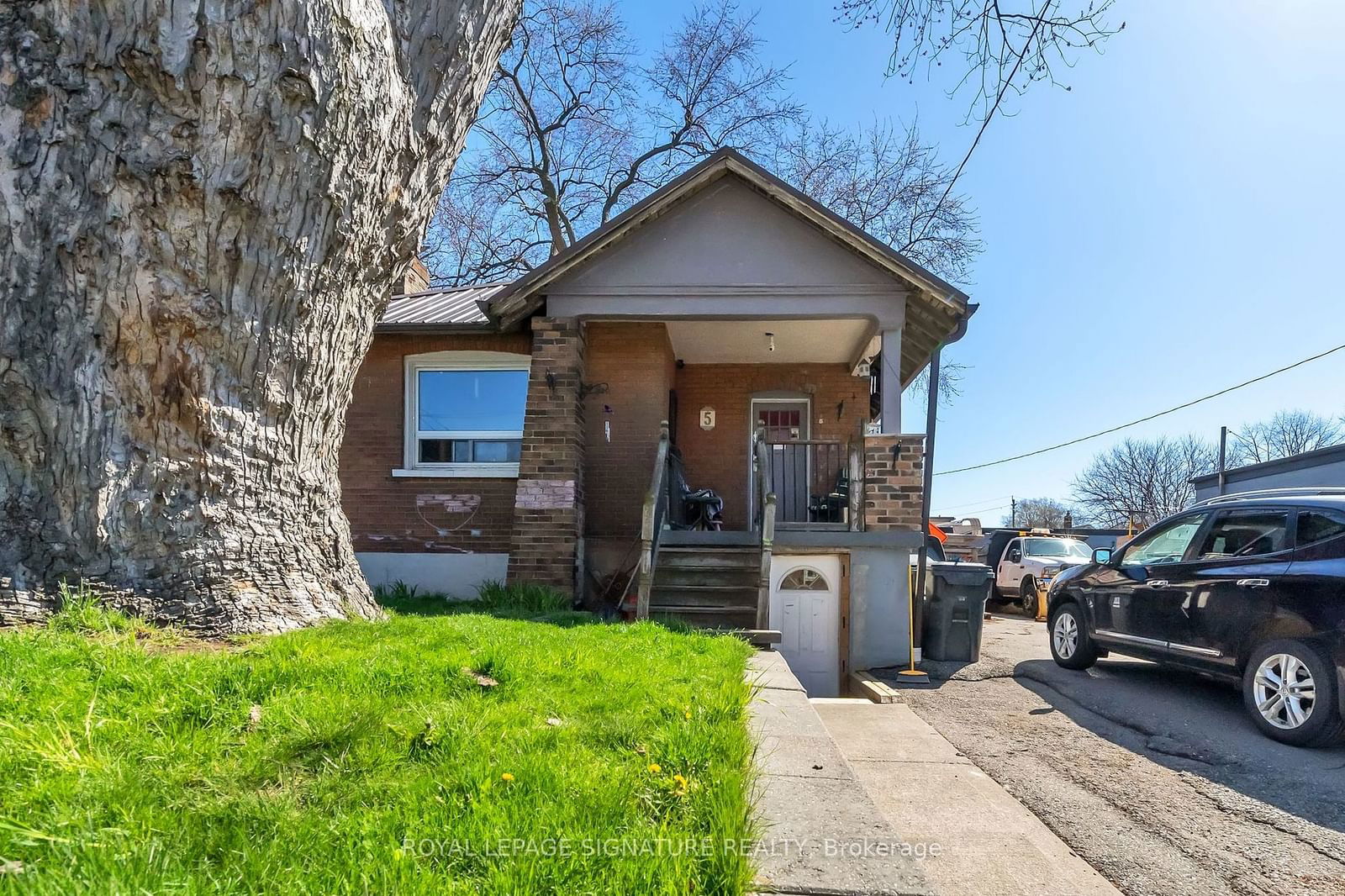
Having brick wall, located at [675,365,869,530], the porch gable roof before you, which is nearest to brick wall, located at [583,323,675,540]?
the porch gable roof

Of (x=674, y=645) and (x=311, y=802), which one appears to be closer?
(x=311, y=802)

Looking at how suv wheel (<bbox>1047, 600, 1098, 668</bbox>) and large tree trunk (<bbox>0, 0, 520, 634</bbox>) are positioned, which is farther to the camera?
suv wheel (<bbox>1047, 600, 1098, 668</bbox>)

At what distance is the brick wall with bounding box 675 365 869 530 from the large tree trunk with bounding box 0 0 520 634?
23.3 ft

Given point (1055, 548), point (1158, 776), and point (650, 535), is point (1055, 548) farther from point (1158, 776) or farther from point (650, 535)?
point (1158, 776)

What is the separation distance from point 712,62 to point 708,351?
560 inches

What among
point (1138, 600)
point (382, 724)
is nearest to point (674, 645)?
point (382, 724)

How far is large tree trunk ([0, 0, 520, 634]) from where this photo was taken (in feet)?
11.1

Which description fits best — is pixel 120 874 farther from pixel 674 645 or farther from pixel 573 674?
pixel 674 645

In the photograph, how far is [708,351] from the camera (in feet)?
34.7

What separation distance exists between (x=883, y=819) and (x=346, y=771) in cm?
170

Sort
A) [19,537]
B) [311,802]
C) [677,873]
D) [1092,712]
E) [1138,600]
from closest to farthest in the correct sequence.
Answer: [677,873], [311,802], [19,537], [1092,712], [1138,600]

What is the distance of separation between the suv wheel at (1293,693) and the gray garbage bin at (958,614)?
2747 millimetres

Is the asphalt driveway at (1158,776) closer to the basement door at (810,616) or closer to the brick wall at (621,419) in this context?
the basement door at (810,616)

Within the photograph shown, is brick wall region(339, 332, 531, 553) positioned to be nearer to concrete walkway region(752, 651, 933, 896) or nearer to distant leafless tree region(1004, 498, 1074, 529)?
concrete walkway region(752, 651, 933, 896)
